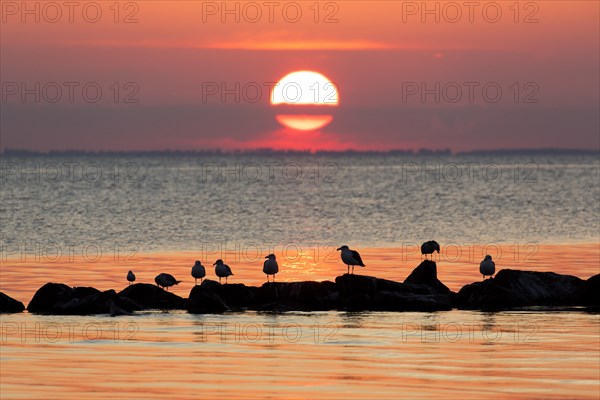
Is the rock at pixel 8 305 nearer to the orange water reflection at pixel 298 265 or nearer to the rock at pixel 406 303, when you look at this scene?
the orange water reflection at pixel 298 265

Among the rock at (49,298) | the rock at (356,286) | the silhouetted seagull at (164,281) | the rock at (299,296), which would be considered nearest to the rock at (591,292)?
the rock at (356,286)

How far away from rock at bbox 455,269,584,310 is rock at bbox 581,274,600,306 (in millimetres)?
142

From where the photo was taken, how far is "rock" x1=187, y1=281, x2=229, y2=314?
3328 cm

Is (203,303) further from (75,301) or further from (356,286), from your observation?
(356,286)

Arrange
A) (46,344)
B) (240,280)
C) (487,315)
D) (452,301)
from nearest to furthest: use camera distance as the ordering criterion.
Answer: (46,344), (487,315), (452,301), (240,280)

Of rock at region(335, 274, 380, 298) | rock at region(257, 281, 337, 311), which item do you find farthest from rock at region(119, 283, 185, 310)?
rock at region(335, 274, 380, 298)

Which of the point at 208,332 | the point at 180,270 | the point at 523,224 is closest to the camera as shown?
the point at 208,332

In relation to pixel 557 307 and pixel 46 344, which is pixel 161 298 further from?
pixel 557 307

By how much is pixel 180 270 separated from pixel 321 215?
153 feet

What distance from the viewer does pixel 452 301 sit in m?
34.6

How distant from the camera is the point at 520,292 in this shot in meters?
34.6

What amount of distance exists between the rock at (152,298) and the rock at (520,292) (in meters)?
7.64

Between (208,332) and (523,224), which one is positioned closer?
(208,332)

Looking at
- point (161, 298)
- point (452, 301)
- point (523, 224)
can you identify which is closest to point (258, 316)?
point (161, 298)
